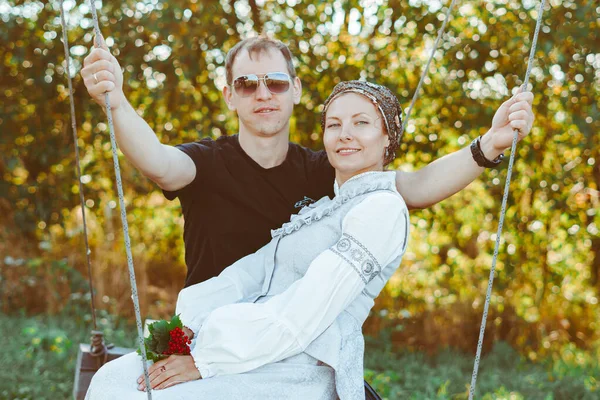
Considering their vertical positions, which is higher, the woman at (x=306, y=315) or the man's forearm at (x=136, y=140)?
the man's forearm at (x=136, y=140)

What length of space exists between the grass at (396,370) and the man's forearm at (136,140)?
2.38 meters

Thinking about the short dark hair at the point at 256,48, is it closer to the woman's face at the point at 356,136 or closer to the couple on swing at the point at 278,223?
the couple on swing at the point at 278,223

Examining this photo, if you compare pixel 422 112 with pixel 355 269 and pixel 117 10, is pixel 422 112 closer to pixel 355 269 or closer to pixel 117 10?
pixel 117 10

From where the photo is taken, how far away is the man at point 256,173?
2.52 meters

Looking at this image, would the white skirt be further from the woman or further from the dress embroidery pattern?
the dress embroidery pattern

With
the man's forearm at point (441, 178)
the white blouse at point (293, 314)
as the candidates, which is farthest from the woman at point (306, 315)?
the man's forearm at point (441, 178)

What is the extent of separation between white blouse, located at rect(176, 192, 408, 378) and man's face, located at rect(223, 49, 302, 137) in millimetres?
753

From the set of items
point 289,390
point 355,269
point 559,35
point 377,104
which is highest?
point 559,35

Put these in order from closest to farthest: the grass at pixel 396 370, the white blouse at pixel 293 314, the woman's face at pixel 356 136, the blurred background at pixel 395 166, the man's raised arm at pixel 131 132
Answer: the white blouse at pixel 293 314 → the man's raised arm at pixel 131 132 → the woman's face at pixel 356 136 → the grass at pixel 396 370 → the blurred background at pixel 395 166

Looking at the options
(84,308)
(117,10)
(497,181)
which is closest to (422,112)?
(497,181)

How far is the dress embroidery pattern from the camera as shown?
6.43 feet

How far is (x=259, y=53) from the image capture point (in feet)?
8.70

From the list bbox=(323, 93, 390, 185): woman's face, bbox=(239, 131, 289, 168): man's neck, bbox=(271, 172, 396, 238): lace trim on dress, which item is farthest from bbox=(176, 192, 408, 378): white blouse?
bbox=(239, 131, 289, 168): man's neck

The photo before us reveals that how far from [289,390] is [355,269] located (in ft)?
1.29
